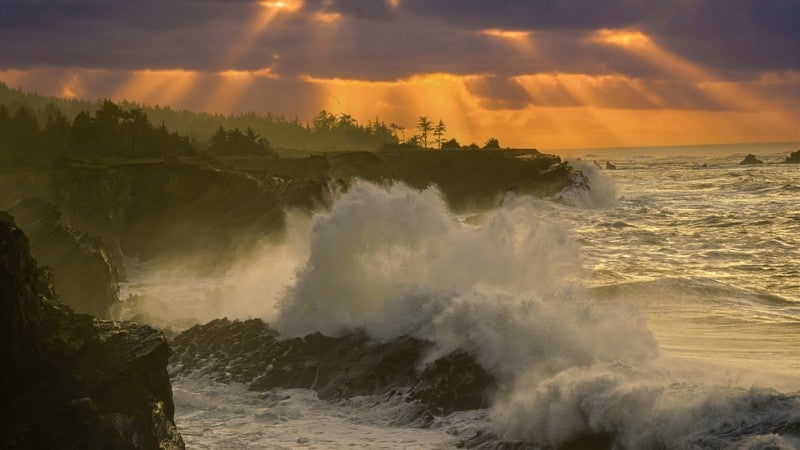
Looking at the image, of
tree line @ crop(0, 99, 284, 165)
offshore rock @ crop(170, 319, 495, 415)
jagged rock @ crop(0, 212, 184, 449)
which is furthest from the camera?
tree line @ crop(0, 99, 284, 165)

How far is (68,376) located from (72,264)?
40.6 ft

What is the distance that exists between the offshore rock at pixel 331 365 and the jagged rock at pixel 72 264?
3981 millimetres

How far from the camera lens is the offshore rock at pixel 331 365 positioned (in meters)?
13.9

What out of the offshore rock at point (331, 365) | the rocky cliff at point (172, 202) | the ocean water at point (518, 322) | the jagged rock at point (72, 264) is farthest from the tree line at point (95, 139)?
the offshore rock at point (331, 365)

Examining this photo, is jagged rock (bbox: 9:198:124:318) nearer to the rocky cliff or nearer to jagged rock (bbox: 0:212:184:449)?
the rocky cliff

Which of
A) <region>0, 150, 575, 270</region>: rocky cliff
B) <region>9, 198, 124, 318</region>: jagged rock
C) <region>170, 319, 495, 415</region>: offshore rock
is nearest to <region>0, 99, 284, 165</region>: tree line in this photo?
<region>0, 150, 575, 270</region>: rocky cliff

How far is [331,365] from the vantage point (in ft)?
52.2

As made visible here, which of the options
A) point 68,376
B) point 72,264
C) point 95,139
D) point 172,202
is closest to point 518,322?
point 68,376

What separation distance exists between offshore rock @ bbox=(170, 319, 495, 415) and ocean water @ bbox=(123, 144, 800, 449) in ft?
1.09

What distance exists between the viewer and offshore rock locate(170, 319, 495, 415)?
1390 centimetres

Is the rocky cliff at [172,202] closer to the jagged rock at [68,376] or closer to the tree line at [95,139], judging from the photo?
the tree line at [95,139]

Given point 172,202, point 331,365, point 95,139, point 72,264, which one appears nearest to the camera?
point 331,365

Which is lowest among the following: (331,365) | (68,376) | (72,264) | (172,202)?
(331,365)

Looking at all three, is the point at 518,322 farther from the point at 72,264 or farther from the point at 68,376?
the point at 72,264
